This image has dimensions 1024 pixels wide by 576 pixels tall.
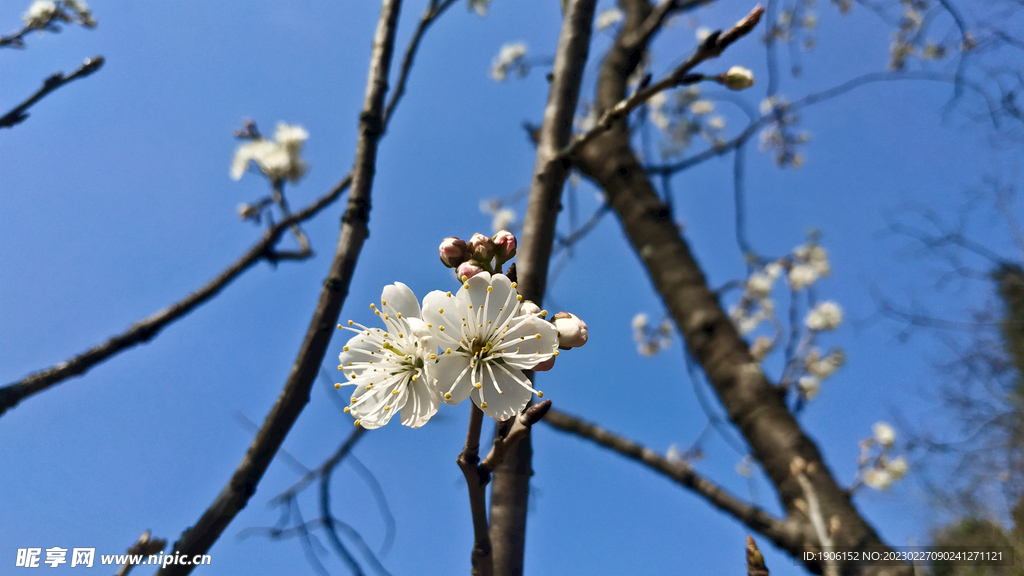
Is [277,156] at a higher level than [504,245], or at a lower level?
higher

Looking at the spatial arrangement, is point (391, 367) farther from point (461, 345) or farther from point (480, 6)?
point (480, 6)

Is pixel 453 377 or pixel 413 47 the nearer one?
pixel 453 377

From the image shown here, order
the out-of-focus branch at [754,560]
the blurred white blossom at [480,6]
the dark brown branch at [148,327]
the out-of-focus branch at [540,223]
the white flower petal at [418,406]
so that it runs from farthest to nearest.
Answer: the blurred white blossom at [480,6] → the dark brown branch at [148,327] → the out-of-focus branch at [540,223] → the white flower petal at [418,406] → the out-of-focus branch at [754,560]

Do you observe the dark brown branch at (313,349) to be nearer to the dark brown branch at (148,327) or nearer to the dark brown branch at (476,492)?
the dark brown branch at (148,327)

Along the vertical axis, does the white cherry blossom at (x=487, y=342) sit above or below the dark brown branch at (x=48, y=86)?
below

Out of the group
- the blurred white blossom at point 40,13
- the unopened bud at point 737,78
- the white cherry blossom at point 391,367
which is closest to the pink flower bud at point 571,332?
the white cherry blossom at point 391,367

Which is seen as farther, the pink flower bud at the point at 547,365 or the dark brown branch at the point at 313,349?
the dark brown branch at the point at 313,349

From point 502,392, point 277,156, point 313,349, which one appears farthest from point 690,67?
point 277,156
